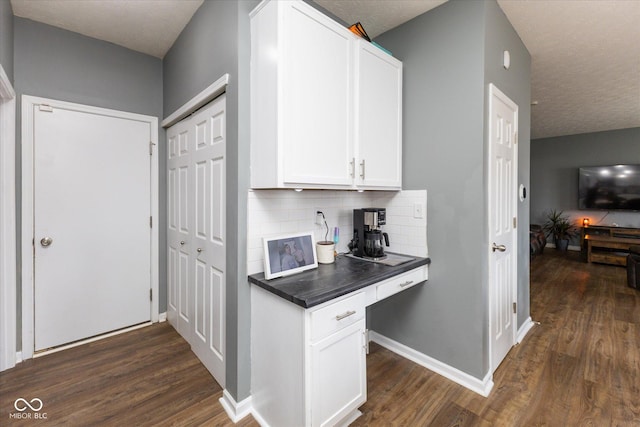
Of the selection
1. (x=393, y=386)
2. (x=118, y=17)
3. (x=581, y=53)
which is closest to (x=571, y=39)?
(x=581, y=53)

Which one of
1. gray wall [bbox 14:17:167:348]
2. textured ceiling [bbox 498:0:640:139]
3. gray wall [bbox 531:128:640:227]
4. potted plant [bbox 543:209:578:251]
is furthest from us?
potted plant [bbox 543:209:578:251]

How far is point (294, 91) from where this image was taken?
5.05 ft

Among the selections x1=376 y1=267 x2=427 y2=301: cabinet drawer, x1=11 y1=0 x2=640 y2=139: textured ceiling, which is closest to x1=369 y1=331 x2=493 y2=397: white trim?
x1=376 y1=267 x2=427 y2=301: cabinet drawer

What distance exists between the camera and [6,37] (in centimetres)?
200

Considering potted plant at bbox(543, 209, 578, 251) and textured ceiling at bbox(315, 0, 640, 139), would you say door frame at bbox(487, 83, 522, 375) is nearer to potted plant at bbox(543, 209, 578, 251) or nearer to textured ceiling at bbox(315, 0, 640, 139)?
textured ceiling at bbox(315, 0, 640, 139)

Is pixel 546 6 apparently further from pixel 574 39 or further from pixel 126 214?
pixel 126 214

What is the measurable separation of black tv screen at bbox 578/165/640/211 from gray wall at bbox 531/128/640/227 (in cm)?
23

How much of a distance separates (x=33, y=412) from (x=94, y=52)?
8.92ft

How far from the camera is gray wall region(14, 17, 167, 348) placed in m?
2.22

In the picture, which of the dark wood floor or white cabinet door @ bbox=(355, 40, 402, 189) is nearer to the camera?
the dark wood floor

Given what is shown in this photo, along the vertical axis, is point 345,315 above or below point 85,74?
below

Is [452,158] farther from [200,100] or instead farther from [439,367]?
[200,100]

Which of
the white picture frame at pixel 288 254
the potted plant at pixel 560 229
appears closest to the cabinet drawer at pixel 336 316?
the white picture frame at pixel 288 254

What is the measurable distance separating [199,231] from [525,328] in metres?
3.04
